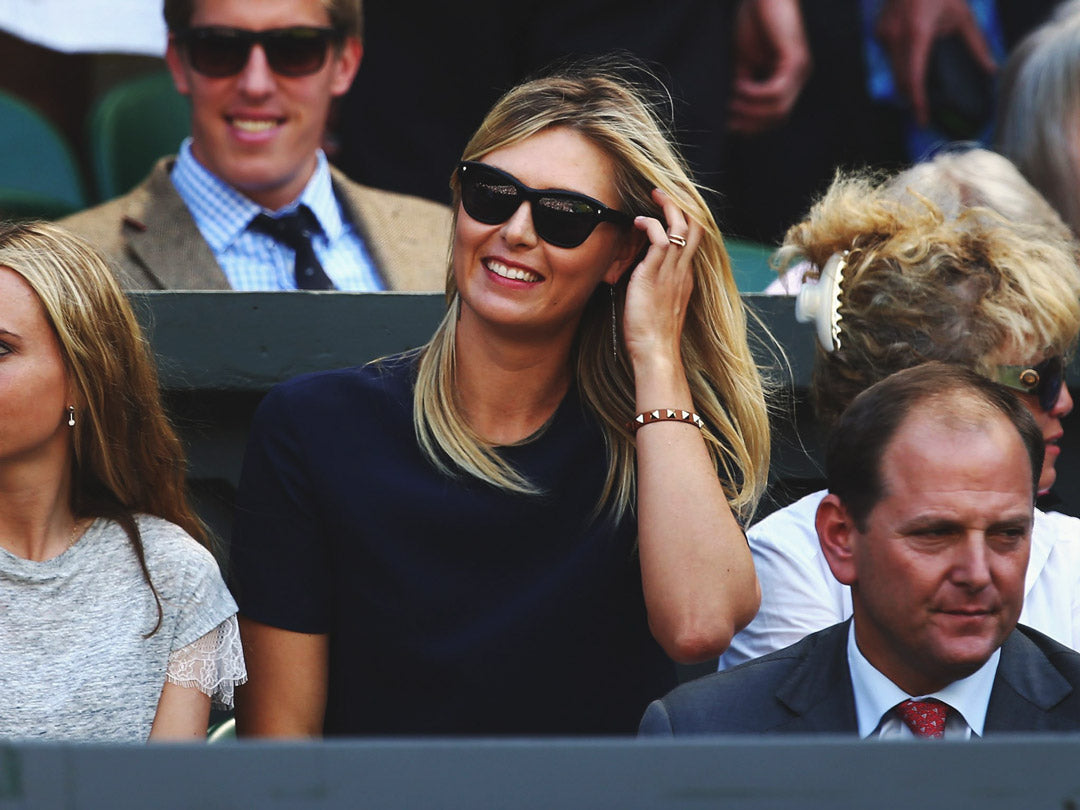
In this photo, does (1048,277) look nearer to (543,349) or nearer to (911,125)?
(543,349)

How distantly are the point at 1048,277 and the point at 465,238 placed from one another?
3.27ft

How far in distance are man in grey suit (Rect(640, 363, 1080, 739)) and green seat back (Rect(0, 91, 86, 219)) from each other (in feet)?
9.11

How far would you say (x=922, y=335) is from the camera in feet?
8.39

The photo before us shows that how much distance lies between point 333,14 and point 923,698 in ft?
7.21

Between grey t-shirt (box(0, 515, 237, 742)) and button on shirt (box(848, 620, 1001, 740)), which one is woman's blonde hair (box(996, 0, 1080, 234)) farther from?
grey t-shirt (box(0, 515, 237, 742))

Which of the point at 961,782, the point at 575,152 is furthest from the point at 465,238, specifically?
the point at 961,782

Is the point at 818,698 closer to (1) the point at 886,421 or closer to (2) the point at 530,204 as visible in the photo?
(1) the point at 886,421

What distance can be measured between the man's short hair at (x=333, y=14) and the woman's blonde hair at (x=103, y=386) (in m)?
1.17

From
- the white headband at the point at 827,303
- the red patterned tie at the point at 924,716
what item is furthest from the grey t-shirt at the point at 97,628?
the white headband at the point at 827,303

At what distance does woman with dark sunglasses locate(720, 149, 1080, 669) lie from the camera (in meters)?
2.47

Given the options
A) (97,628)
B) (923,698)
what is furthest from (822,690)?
(97,628)

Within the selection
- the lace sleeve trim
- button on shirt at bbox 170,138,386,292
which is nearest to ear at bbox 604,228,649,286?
the lace sleeve trim

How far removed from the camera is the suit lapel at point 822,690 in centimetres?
196

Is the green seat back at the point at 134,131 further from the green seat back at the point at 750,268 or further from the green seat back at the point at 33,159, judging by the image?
the green seat back at the point at 750,268
